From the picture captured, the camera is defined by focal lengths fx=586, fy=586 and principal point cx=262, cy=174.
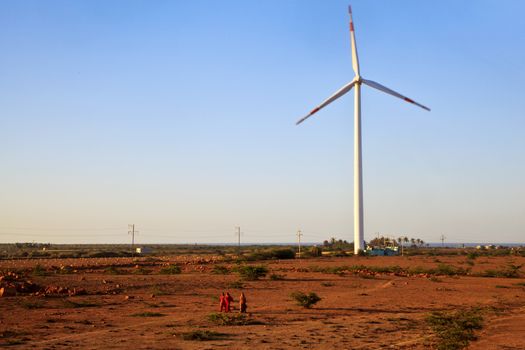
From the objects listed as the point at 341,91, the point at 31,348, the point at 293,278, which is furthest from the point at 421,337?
the point at 341,91

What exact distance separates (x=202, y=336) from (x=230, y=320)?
4.41 m

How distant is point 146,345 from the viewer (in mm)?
21859

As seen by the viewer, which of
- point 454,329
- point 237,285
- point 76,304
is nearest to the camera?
point 454,329

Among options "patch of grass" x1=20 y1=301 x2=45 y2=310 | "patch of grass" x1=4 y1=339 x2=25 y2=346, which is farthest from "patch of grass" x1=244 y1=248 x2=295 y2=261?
"patch of grass" x1=4 y1=339 x2=25 y2=346

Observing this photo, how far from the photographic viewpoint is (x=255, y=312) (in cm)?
3166

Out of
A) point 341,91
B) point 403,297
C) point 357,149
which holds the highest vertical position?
point 341,91

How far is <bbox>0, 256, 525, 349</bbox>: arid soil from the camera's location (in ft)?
75.5

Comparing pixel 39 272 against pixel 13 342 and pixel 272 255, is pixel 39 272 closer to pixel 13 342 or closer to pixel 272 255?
pixel 13 342

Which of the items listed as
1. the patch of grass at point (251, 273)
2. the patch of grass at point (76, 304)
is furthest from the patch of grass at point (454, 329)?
the patch of grass at point (251, 273)

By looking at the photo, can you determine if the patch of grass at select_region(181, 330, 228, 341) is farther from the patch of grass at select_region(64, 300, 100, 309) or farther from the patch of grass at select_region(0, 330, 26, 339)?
the patch of grass at select_region(64, 300, 100, 309)

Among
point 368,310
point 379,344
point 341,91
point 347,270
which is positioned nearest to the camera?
point 379,344

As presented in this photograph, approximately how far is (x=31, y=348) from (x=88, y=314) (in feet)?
32.3

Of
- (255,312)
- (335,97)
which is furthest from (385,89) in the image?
(255,312)

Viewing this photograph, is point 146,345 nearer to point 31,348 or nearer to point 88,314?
point 31,348
